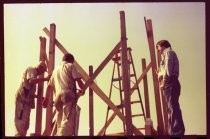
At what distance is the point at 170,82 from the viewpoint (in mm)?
10844

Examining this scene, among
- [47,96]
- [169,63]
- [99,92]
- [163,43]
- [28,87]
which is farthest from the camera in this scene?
[28,87]

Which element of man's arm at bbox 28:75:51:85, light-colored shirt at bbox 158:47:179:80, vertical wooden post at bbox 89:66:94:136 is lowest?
vertical wooden post at bbox 89:66:94:136

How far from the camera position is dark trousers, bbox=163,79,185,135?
10570 millimetres

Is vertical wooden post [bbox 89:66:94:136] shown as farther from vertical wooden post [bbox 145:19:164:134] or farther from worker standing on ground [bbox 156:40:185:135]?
worker standing on ground [bbox 156:40:185:135]

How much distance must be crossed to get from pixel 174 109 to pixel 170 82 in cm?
45

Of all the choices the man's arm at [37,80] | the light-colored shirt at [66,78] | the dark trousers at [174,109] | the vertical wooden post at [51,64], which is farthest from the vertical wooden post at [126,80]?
the man's arm at [37,80]

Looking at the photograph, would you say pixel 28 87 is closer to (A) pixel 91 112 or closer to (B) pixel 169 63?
(A) pixel 91 112

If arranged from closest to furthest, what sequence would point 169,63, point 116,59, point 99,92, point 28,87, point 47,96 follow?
point 169,63, point 99,92, point 47,96, point 28,87, point 116,59

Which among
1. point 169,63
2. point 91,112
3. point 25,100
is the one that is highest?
point 169,63

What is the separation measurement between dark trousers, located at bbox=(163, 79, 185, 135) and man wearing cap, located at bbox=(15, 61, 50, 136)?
220 centimetres

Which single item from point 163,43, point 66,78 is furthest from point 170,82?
point 66,78

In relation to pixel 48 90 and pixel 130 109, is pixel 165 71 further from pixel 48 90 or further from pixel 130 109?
pixel 48 90

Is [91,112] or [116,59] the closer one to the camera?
[91,112]

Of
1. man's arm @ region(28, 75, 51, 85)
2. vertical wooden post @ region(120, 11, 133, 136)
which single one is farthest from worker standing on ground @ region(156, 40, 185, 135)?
man's arm @ region(28, 75, 51, 85)
